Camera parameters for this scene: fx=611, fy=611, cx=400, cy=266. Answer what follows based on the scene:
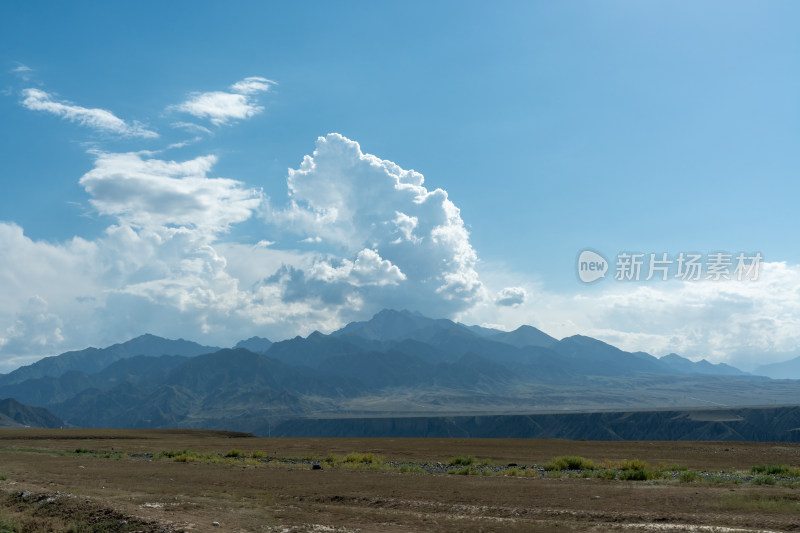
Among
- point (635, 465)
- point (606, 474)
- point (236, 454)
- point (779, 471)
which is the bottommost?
point (236, 454)

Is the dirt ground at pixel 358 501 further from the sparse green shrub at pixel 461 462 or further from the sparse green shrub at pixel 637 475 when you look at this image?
the sparse green shrub at pixel 461 462

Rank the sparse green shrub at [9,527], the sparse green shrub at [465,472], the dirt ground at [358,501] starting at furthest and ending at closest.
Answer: the sparse green shrub at [465,472]
the sparse green shrub at [9,527]
the dirt ground at [358,501]

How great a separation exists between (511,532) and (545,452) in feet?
128

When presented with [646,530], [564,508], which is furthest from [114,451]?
[646,530]

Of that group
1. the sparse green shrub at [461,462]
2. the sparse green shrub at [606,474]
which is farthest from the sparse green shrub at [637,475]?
the sparse green shrub at [461,462]

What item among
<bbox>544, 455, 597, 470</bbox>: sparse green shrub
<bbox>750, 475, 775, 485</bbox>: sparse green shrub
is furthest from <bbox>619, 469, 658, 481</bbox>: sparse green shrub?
<bbox>544, 455, 597, 470</bbox>: sparse green shrub


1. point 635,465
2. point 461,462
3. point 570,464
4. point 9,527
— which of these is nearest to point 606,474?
point 635,465

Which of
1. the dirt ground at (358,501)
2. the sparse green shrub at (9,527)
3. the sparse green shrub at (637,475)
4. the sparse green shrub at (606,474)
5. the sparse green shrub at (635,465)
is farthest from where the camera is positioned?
the sparse green shrub at (635,465)

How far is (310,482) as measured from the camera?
31.3 meters

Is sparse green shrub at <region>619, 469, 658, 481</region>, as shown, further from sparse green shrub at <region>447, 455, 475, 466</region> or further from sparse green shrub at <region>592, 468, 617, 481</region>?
sparse green shrub at <region>447, 455, 475, 466</region>

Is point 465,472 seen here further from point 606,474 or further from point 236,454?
point 236,454

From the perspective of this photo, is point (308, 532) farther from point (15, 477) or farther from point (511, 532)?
point (15, 477)

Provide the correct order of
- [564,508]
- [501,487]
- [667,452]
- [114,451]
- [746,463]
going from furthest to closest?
A: [114,451] → [667,452] → [746,463] → [501,487] → [564,508]

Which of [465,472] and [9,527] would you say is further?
[465,472]
